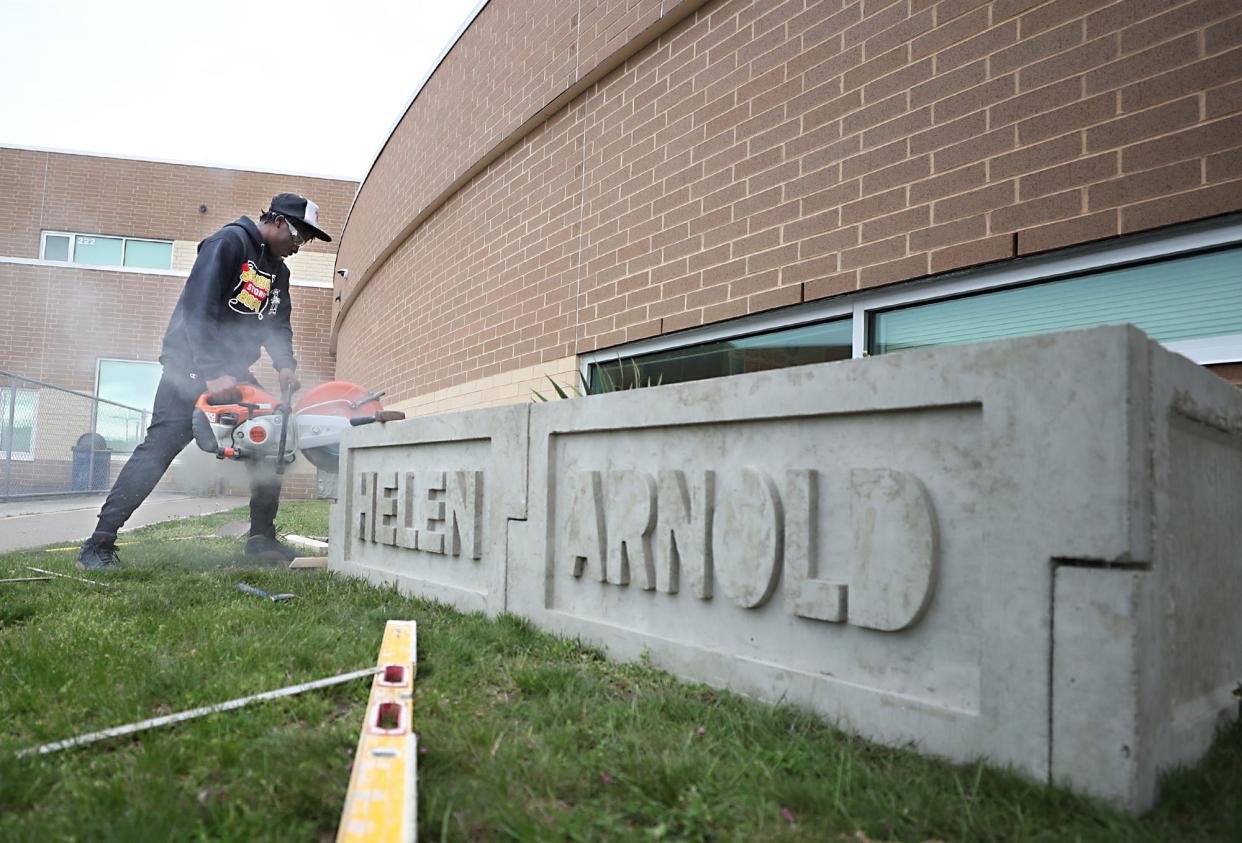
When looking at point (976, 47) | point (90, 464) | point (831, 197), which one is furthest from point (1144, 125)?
point (90, 464)

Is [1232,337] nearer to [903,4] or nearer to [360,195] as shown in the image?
[903,4]

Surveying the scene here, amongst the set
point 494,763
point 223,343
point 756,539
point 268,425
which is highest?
point 223,343

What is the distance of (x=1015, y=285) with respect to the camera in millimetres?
3758

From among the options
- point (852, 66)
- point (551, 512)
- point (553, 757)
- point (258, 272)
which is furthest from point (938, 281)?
point (258, 272)

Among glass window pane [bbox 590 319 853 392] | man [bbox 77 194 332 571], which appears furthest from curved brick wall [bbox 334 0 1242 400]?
man [bbox 77 194 332 571]

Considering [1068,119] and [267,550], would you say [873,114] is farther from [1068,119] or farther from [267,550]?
[267,550]

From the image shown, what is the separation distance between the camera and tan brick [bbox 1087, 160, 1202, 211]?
3057 millimetres

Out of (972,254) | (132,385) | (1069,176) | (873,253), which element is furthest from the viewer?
(132,385)

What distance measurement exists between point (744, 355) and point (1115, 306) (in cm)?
218

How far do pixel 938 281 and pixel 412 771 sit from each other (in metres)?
3.20

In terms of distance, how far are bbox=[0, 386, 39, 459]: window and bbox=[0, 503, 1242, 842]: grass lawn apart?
10.8m

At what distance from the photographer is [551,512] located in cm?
355

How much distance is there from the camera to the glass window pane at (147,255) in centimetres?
1959

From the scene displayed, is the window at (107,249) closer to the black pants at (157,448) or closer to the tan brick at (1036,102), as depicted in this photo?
the black pants at (157,448)
